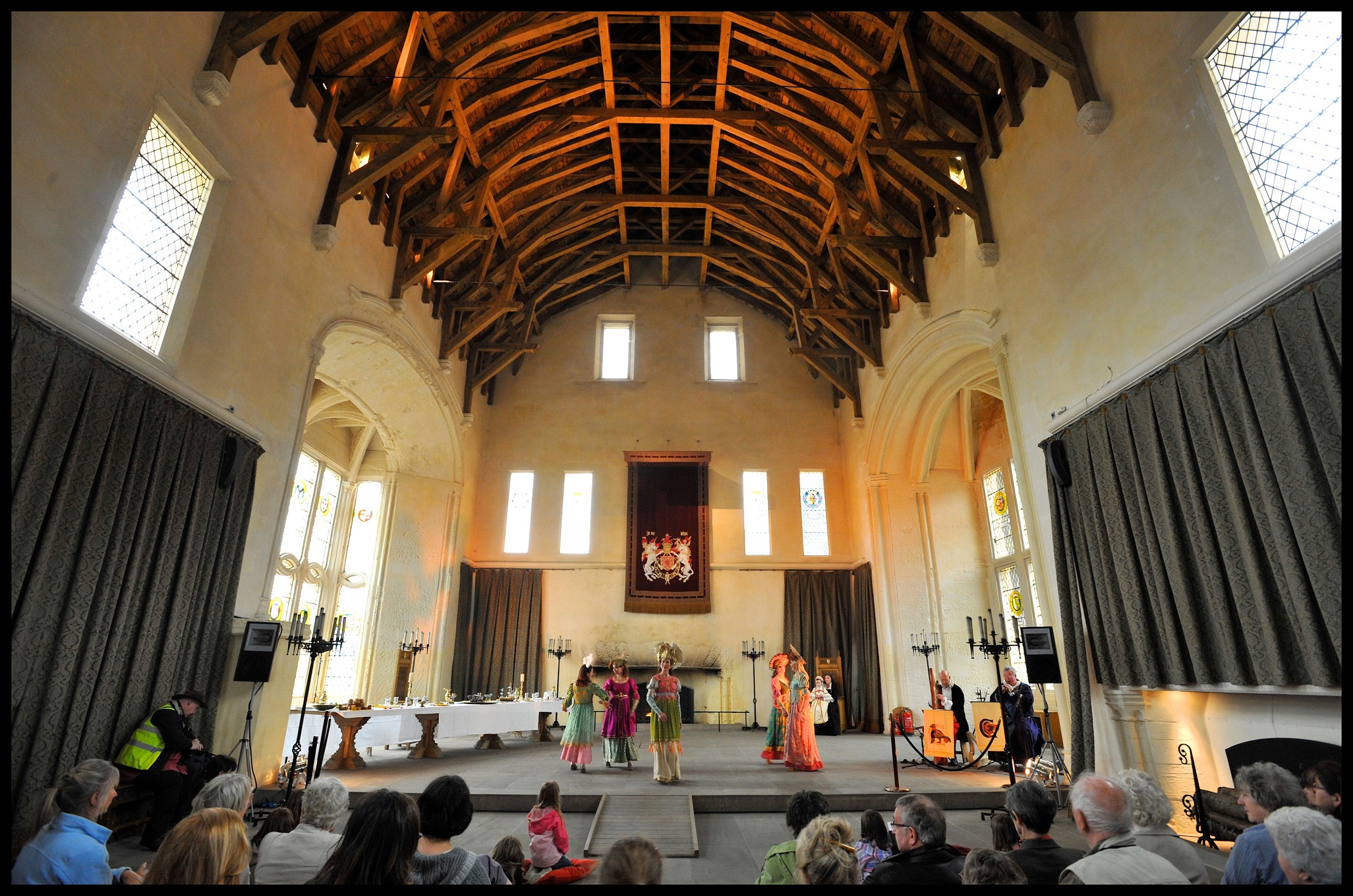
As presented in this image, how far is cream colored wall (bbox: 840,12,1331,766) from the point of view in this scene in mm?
4914

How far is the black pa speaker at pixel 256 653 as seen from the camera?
19.2 feet

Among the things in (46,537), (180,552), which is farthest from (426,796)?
(180,552)

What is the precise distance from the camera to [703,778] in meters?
6.97


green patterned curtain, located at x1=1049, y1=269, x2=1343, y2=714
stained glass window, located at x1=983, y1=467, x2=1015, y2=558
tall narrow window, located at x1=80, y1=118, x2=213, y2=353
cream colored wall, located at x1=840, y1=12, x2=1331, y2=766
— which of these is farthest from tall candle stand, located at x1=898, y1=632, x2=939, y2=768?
tall narrow window, located at x1=80, y1=118, x2=213, y2=353

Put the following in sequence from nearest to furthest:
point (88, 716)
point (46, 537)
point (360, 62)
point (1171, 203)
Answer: point (46, 537)
point (88, 716)
point (1171, 203)
point (360, 62)

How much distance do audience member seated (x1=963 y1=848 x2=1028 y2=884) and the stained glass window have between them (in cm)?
933

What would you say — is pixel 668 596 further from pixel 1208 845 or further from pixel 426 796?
pixel 426 796

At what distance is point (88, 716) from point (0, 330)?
490 cm

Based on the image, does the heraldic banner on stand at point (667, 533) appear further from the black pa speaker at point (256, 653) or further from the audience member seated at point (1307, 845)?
the audience member seated at point (1307, 845)

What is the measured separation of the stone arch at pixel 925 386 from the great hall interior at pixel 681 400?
0.08 meters

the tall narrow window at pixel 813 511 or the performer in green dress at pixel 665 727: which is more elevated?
the tall narrow window at pixel 813 511

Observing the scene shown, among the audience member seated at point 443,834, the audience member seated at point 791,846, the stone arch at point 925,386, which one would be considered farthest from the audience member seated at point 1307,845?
the stone arch at point 925,386

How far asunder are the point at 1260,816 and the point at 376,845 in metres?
3.37
